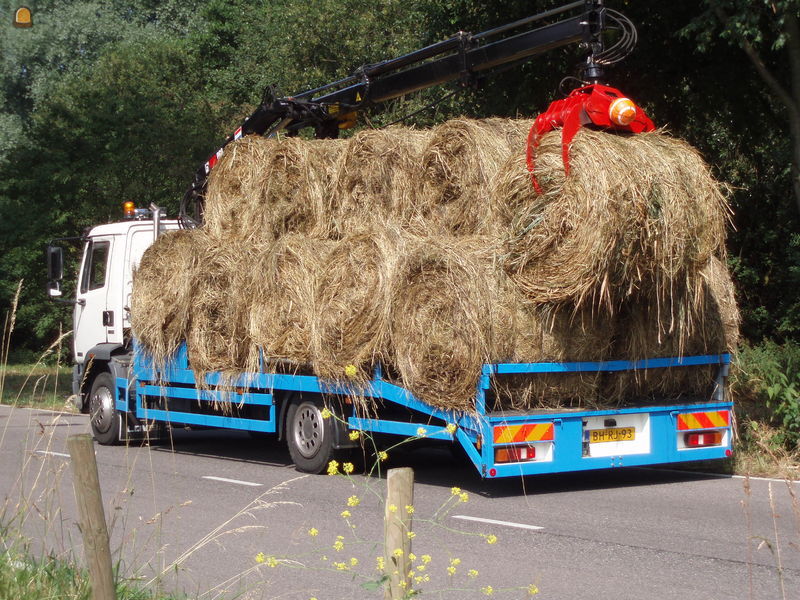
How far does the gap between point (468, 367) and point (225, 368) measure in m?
3.51

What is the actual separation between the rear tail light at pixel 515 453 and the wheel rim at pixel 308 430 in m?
2.11

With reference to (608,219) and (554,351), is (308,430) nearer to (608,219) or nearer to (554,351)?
(554,351)

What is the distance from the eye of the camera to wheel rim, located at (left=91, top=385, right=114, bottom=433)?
43.3ft

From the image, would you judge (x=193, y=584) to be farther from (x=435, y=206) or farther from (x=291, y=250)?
(x=435, y=206)

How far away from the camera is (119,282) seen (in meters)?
13.4

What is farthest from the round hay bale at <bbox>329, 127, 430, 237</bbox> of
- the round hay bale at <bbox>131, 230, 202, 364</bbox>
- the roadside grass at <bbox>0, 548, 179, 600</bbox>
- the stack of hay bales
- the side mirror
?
the roadside grass at <bbox>0, 548, 179, 600</bbox>

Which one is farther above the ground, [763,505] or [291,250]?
[291,250]

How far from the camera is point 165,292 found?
11562 millimetres

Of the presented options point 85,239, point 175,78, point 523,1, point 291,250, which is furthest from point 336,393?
point 175,78

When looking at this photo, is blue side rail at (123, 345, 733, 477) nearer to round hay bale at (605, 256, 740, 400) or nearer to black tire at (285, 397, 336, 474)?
round hay bale at (605, 256, 740, 400)

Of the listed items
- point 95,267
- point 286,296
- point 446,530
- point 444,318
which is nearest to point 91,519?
point 446,530

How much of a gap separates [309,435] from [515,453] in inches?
98.3

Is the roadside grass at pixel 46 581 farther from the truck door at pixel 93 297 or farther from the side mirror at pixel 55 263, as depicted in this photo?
the truck door at pixel 93 297

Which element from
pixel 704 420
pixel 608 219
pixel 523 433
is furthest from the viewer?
pixel 704 420
